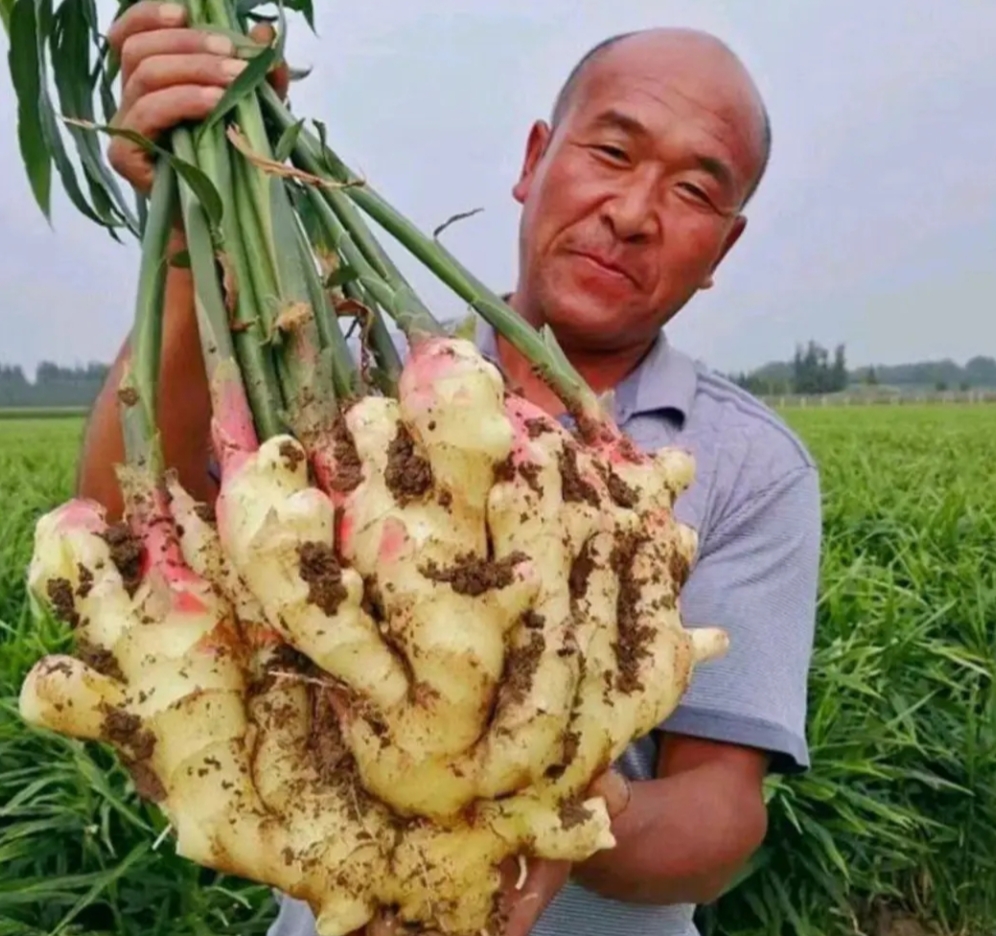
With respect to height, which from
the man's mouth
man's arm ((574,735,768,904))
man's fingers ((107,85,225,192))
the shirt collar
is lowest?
man's arm ((574,735,768,904))

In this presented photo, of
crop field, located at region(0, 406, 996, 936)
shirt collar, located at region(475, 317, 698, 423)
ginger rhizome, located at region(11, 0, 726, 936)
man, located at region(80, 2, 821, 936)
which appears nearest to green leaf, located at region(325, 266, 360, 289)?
ginger rhizome, located at region(11, 0, 726, 936)

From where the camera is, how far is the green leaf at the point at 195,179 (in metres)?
0.92

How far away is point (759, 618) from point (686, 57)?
523 mm

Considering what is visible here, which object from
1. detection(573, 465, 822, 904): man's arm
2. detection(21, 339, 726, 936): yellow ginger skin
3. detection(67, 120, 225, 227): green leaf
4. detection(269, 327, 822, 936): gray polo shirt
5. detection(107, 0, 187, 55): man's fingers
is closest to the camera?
detection(21, 339, 726, 936): yellow ginger skin

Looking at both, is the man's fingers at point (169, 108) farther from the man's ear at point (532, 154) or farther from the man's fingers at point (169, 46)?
the man's ear at point (532, 154)

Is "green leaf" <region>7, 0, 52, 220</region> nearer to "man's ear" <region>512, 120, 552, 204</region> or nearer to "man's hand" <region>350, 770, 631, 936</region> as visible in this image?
"man's ear" <region>512, 120, 552, 204</region>

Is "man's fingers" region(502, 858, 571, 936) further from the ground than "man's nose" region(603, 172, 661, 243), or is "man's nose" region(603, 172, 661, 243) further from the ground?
"man's nose" region(603, 172, 661, 243)

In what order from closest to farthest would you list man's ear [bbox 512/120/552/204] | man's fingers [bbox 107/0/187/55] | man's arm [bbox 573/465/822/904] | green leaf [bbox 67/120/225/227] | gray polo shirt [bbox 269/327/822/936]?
1. green leaf [bbox 67/120/225/227]
2. man's fingers [bbox 107/0/187/55]
3. man's arm [bbox 573/465/822/904]
4. gray polo shirt [bbox 269/327/822/936]
5. man's ear [bbox 512/120/552/204]

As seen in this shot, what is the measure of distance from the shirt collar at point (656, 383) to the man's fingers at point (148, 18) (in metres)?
0.40

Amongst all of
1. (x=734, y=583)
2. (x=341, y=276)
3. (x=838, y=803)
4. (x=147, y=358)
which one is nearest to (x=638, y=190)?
(x=734, y=583)

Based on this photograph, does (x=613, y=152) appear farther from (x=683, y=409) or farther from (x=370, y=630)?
(x=370, y=630)

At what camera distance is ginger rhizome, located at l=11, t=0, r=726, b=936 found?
2.61ft

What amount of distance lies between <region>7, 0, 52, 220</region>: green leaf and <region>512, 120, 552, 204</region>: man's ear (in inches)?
18.9

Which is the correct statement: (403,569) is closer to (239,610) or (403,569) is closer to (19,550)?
(239,610)
